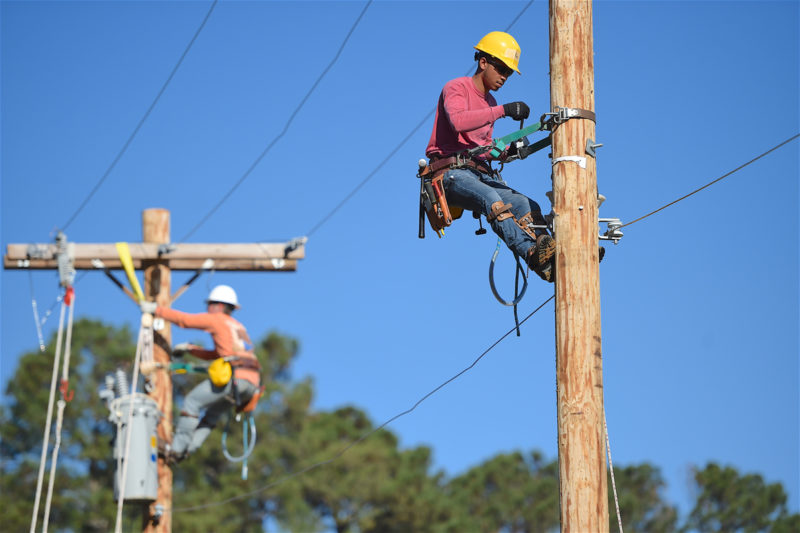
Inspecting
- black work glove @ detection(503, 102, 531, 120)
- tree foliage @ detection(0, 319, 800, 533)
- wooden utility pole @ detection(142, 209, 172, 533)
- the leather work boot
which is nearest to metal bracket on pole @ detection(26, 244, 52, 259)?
wooden utility pole @ detection(142, 209, 172, 533)

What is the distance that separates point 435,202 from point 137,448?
4.83 metres

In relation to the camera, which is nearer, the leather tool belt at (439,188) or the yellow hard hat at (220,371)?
the leather tool belt at (439,188)

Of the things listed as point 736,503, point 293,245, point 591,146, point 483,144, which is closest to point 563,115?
point 591,146

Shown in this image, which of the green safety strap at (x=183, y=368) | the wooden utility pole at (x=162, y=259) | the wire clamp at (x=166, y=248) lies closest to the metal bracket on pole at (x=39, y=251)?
the wooden utility pole at (x=162, y=259)

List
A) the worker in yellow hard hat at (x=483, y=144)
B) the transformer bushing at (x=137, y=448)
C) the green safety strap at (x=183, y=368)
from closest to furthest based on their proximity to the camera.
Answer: the worker in yellow hard hat at (x=483, y=144), the transformer bushing at (x=137, y=448), the green safety strap at (x=183, y=368)

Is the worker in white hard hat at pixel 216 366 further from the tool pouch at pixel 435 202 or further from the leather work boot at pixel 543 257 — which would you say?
the leather work boot at pixel 543 257

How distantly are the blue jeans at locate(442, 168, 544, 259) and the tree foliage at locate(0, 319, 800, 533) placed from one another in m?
19.2

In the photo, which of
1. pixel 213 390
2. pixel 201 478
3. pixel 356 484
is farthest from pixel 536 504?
pixel 213 390

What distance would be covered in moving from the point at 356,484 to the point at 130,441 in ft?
62.6

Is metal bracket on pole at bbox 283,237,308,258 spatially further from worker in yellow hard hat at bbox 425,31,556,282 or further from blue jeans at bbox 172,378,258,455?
worker in yellow hard hat at bbox 425,31,556,282

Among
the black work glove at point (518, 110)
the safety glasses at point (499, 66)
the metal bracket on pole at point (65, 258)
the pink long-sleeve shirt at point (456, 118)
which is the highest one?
the metal bracket on pole at point (65, 258)

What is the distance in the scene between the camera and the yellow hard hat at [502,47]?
7246mm

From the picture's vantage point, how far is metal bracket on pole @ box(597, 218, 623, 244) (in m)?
6.43

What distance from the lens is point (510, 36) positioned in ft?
23.9
